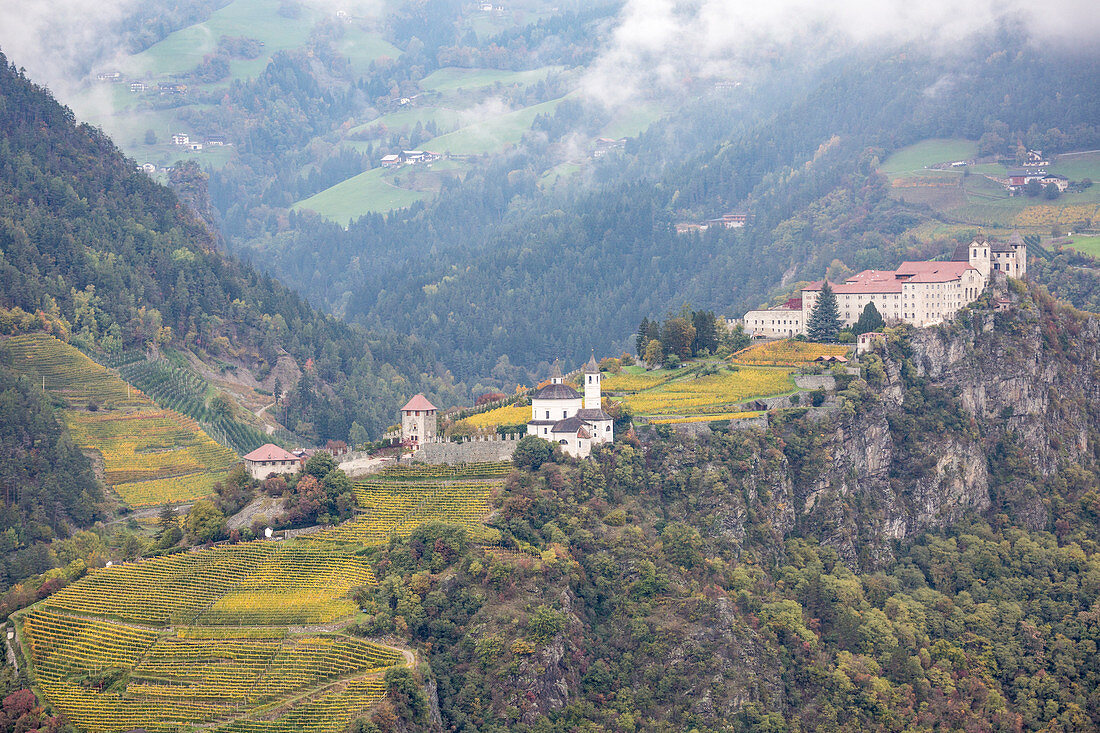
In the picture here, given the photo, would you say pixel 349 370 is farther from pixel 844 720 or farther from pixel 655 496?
pixel 844 720

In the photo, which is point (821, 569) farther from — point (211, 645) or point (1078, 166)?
point (1078, 166)

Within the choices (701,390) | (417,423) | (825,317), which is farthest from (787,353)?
(417,423)

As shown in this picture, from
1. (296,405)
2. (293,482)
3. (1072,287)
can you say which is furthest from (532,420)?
(1072,287)

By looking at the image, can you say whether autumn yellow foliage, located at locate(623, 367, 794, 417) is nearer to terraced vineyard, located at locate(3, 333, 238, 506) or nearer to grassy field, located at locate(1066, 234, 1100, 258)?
terraced vineyard, located at locate(3, 333, 238, 506)

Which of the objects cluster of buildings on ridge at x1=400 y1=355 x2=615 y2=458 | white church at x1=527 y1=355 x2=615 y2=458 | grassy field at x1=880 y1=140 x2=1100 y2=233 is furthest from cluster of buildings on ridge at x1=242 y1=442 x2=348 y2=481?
grassy field at x1=880 y1=140 x2=1100 y2=233

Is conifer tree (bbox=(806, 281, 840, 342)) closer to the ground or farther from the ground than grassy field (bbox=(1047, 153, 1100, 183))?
closer to the ground

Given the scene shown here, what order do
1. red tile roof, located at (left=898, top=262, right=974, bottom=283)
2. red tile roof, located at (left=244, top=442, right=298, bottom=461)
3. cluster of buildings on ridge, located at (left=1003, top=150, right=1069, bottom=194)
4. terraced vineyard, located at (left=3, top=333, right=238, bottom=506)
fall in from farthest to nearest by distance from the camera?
cluster of buildings on ridge, located at (left=1003, top=150, right=1069, bottom=194)
terraced vineyard, located at (left=3, top=333, right=238, bottom=506)
red tile roof, located at (left=898, top=262, right=974, bottom=283)
red tile roof, located at (left=244, top=442, right=298, bottom=461)
